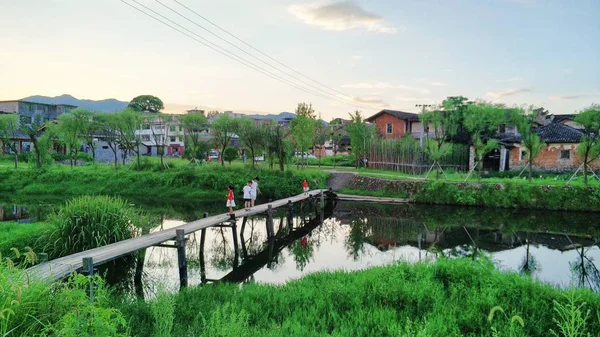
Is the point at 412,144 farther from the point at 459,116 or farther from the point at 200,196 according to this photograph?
the point at 200,196

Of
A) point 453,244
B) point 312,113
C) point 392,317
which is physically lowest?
point 453,244

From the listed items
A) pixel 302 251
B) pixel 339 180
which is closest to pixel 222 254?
pixel 302 251

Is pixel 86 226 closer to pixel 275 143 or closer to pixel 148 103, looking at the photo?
pixel 275 143

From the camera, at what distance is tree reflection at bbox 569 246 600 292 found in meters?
10.2

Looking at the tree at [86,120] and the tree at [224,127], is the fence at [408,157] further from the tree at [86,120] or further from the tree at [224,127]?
the tree at [86,120]

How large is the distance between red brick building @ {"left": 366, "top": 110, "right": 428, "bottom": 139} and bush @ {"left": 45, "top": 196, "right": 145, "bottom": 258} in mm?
32864

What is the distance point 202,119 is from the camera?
125 feet

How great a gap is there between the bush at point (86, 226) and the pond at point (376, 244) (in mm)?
1207

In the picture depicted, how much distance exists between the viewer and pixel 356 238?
53.1 feet

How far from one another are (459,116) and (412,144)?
17.9 feet

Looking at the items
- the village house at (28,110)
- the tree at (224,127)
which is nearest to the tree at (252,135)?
the tree at (224,127)

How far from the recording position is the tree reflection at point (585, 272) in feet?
33.5

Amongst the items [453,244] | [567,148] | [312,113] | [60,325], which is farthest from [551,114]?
[60,325]

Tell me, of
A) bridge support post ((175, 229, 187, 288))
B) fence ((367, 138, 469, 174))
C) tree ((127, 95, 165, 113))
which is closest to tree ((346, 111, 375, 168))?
fence ((367, 138, 469, 174))
